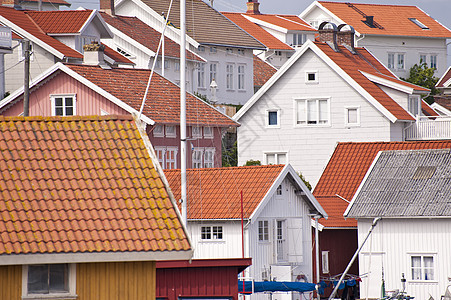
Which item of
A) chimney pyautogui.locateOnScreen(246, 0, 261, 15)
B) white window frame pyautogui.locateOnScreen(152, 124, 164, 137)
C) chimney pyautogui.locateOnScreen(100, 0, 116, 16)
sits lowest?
white window frame pyautogui.locateOnScreen(152, 124, 164, 137)

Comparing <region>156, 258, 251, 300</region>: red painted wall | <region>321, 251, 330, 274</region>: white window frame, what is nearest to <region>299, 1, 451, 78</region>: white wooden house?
<region>321, 251, 330, 274</region>: white window frame

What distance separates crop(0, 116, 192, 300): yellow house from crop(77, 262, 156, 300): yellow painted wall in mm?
15

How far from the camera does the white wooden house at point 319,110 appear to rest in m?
51.5

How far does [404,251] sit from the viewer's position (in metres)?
34.7

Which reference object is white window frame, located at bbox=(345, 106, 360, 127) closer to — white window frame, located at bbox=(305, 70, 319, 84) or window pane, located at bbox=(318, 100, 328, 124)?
window pane, located at bbox=(318, 100, 328, 124)

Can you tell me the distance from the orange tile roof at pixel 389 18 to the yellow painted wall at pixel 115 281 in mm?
75669

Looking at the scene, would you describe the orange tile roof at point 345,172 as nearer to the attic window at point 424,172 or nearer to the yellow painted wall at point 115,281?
the attic window at point 424,172

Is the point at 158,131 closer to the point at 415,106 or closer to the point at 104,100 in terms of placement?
the point at 104,100

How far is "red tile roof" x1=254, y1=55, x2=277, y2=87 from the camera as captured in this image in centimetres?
7696

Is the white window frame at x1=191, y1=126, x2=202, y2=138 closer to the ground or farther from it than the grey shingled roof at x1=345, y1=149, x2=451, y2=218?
farther from it

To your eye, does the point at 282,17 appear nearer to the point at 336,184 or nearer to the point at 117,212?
the point at 336,184

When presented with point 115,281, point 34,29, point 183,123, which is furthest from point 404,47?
point 115,281

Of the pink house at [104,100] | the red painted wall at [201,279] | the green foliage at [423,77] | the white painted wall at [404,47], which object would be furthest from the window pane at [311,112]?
the white painted wall at [404,47]

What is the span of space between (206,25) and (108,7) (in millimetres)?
7631
